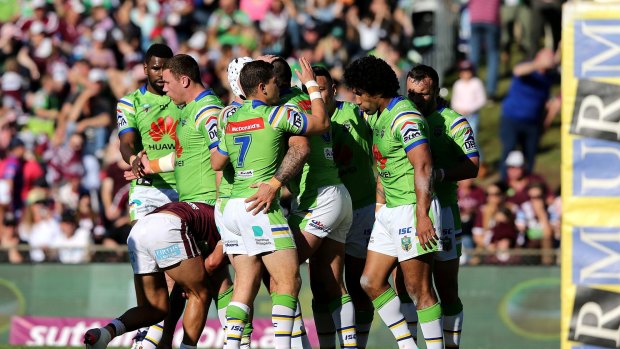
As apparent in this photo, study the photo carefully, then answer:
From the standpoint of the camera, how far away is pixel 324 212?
33.4ft

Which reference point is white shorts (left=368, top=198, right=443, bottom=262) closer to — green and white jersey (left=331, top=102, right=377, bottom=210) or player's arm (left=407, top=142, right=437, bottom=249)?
player's arm (left=407, top=142, right=437, bottom=249)

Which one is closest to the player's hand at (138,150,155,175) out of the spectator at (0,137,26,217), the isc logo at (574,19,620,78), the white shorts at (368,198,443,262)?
the white shorts at (368,198,443,262)

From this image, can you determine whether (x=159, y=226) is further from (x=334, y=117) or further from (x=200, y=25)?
(x=200, y=25)

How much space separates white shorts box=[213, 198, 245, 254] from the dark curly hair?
154cm

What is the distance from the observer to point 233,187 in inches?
392

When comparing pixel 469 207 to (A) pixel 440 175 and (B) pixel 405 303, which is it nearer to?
(B) pixel 405 303

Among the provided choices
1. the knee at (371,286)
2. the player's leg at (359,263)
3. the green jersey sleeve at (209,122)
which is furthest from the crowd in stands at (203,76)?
the green jersey sleeve at (209,122)

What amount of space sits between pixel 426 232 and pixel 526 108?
1018 cm

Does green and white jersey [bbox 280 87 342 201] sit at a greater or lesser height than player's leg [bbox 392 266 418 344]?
greater

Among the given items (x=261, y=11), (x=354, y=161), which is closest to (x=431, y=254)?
(x=354, y=161)

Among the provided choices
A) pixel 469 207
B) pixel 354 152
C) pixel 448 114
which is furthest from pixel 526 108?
pixel 354 152

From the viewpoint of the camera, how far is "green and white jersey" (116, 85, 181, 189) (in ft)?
37.8

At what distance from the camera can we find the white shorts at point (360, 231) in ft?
36.1

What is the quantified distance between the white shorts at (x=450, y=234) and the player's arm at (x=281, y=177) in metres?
1.59
